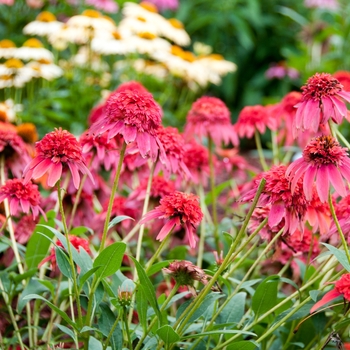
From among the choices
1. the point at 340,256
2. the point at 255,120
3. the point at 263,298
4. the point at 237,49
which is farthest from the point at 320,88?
the point at 237,49

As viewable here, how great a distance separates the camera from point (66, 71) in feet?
12.3

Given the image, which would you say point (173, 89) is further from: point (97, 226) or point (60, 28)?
point (97, 226)

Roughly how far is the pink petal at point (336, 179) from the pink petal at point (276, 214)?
9 centimetres

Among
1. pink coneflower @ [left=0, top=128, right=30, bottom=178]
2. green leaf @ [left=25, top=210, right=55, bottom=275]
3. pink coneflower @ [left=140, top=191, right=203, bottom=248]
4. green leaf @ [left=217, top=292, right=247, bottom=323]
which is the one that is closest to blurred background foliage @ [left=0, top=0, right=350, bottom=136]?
pink coneflower @ [left=0, top=128, right=30, bottom=178]

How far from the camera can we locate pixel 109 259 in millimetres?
1141

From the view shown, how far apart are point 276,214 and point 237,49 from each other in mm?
4445

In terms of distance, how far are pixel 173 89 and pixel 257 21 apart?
1378 mm

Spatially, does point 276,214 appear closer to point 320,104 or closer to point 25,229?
point 320,104

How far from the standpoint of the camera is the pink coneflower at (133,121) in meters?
1.14

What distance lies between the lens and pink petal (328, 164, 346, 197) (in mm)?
1054

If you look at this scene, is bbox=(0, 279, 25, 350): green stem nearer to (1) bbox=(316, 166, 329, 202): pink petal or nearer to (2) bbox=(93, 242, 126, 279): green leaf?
(2) bbox=(93, 242, 126, 279): green leaf

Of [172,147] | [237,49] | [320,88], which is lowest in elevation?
[237,49]

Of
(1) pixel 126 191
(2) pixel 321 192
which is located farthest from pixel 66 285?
(1) pixel 126 191

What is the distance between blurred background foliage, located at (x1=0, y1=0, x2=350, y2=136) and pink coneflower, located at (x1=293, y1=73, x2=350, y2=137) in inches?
89.9
